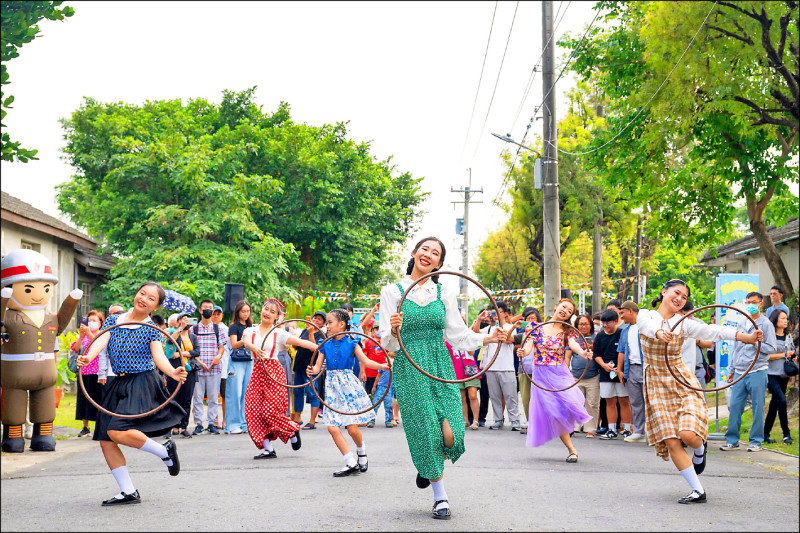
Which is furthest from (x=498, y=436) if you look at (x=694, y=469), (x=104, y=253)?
(x=104, y=253)

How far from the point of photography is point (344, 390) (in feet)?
33.2

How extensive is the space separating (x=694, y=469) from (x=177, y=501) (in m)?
4.74

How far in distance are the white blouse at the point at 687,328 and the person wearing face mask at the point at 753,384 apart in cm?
398

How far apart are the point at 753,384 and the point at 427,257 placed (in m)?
6.67

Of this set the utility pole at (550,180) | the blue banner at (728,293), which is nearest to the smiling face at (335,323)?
the blue banner at (728,293)

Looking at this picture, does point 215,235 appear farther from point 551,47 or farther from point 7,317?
point 7,317

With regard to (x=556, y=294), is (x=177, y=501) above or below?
below

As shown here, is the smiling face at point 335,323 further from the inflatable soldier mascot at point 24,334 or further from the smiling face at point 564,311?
the inflatable soldier mascot at point 24,334

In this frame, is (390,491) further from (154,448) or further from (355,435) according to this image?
(154,448)

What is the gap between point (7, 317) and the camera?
11.2 meters

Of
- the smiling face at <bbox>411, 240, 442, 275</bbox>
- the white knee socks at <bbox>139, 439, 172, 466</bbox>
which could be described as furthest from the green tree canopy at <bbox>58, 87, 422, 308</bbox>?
the smiling face at <bbox>411, 240, 442, 275</bbox>

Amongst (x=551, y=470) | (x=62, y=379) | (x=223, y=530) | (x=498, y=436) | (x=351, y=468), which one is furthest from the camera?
(x=62, y=379)

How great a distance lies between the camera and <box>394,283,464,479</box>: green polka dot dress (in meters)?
6.91

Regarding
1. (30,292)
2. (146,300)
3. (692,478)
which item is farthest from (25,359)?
(692,478)
